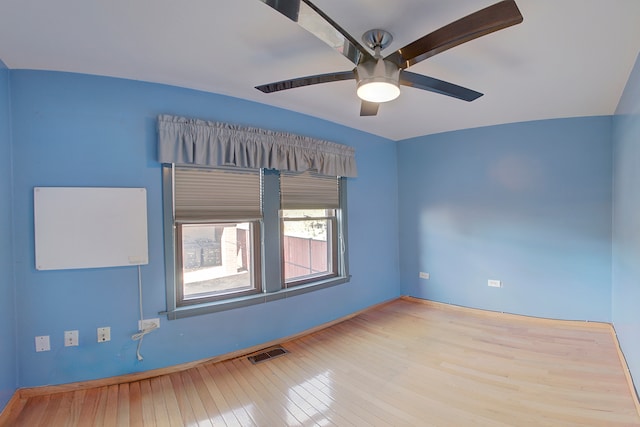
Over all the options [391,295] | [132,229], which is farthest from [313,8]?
[391,295]

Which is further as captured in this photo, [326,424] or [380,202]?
[380,202]

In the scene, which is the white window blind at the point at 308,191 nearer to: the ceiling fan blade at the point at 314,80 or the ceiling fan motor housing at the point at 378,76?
the ceiling fan blade at the point at 314,80

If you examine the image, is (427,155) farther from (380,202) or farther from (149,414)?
(149,414)

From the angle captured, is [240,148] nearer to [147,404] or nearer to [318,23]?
[318,23]

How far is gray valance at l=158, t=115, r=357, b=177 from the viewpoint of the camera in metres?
2.29

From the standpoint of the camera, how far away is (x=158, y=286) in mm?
2305

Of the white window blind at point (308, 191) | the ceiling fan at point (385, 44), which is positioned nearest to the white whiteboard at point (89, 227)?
the white window blind at point (308, 191)

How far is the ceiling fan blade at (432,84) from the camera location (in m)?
1.70

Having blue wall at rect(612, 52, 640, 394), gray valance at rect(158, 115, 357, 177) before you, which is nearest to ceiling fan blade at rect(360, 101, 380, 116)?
gray valance at rect(158, 115, 357, 177)

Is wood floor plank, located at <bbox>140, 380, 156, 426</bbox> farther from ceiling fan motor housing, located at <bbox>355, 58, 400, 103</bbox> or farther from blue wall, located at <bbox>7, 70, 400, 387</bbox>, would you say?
ceiling fan motor housing, located at <bbox>355, 58, 400, 103</bbox>

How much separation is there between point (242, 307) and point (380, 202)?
2.35 meters

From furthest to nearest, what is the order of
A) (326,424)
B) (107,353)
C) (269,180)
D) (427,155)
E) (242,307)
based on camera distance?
(427,155)
(269,180)
(242,307)
(107,353)
(326,424)

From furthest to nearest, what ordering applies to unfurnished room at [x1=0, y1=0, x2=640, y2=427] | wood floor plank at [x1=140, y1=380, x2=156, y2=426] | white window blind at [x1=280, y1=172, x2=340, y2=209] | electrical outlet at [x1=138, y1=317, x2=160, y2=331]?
1. white window blind at [x1=280, y1=172, x2=340, y2=209]
2. electrical outlet at [x1=138, y1=317, x2=160, y2=331]
3. wood floor plank at [x1=140, y1=380, x2=156, y2=426]
4. unfurnished room at [x1=0, y1=0, x2=640, y2=427]

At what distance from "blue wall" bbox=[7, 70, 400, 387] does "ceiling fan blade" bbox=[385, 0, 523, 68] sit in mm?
1764
